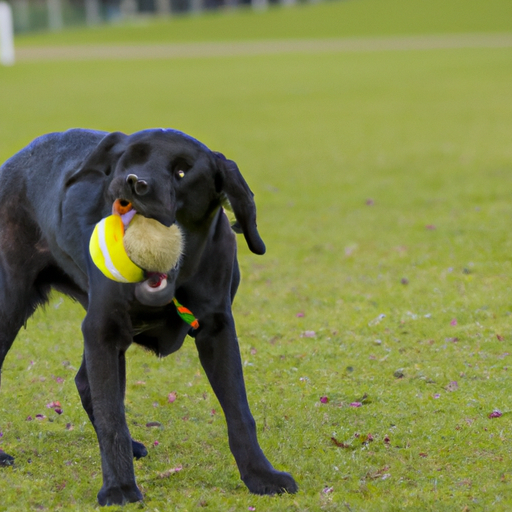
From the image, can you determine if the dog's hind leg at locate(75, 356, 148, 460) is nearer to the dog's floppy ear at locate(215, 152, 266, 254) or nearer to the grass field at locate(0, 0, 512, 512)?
the grass field at locate(0, 0, 512, 512)

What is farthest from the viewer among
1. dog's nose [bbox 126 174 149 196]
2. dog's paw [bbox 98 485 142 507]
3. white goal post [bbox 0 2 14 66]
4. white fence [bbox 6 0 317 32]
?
white fence [bbox 6 0 317 32]

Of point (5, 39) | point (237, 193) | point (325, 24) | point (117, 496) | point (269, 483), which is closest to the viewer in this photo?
point (237, 193)

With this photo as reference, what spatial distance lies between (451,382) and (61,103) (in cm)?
2138

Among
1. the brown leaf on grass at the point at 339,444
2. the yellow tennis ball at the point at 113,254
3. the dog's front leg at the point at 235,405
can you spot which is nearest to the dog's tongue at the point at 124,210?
the yellow tennis ball at the point at 113,254

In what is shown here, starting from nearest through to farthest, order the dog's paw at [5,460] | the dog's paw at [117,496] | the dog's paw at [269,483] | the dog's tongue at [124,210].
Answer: the dog's tongue at [124,210] < the dog's paw at [117,496] < the dog's paw at [269,483] < the dog's paw at [5,460]

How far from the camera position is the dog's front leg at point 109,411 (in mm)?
4055

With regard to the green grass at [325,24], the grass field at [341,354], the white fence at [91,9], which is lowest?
the white fence at [91,9]

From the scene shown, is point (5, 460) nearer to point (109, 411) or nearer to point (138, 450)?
point (138, 450)

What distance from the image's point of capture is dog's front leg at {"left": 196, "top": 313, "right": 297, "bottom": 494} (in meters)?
4.17

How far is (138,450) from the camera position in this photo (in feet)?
15.7

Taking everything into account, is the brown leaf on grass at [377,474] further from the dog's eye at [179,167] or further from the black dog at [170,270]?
the dog's eye at [179,167]

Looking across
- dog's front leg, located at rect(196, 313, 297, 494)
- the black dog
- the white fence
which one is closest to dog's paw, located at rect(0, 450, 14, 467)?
the black dog

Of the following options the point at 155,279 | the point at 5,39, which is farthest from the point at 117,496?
the point at 5,39

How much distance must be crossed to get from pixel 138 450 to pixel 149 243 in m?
1.55
